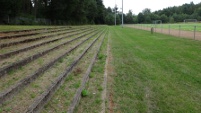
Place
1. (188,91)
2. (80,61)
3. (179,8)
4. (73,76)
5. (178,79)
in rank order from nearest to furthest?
(188,91) → (73,76) → (178,79) → (80,61) → (179,8)

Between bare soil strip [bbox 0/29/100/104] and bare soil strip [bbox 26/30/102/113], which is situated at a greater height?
bare soil strip [bbox 0/29/100/104]

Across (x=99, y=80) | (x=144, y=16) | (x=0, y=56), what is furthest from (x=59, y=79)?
(x=144, y=16)

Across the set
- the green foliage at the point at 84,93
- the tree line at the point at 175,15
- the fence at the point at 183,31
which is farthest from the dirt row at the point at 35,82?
the tree line at the point at 175,15

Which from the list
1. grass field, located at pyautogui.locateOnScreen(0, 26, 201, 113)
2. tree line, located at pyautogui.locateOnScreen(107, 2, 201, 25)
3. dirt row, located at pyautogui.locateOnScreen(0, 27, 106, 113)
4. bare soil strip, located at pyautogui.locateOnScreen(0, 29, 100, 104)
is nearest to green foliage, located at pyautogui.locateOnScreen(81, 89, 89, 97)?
grass field, located at pyautogui.locateOnScreen(0, 26, 201, 113)

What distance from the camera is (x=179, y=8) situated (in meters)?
114

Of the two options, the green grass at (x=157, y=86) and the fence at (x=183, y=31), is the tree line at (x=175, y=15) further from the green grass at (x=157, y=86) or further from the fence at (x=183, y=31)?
the green grass at (x=157, y=86)

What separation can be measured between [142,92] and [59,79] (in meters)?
1.84

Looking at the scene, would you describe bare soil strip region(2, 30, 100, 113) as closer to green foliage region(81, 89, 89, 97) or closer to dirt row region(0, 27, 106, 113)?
dirt row region(0, 27, 106, 113)

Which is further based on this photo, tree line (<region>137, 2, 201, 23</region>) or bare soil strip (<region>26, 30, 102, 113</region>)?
tree line (<region>137, 2, 201, 23</region>)

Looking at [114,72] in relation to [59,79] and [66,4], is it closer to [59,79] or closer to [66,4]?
[59,79]

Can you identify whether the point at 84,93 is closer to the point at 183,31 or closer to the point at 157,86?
the point at 157,86

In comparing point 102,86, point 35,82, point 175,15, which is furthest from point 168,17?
point 35,82

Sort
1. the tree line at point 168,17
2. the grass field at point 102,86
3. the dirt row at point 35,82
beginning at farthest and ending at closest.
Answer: the tree line at point 168,17
the grass field at point 102,86
the dirt row at point 35,82

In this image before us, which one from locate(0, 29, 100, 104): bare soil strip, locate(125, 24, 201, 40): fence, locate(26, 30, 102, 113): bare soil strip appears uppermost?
locate(125, 24, 201, 40): fence
